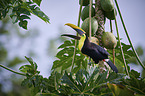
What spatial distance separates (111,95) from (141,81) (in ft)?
0.55

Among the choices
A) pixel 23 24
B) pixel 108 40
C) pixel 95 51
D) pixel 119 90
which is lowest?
pixel 119 90

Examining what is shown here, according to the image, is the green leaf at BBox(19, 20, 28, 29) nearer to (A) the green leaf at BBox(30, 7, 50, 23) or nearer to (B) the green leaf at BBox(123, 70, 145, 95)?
(A) the green leaf at BBox(30, 7, 50, 23)

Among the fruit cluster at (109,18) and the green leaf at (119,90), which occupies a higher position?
the fruit cluster at (109,18)

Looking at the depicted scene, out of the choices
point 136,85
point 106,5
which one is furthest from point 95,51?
point 106,5

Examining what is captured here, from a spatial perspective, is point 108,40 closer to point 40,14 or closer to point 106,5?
point 106,5

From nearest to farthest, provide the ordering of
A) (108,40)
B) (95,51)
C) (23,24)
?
(95,51)
(108,40)
(23,24)

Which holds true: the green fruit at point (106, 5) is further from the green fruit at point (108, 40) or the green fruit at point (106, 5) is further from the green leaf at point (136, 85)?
the green leaf at point (136, 85)

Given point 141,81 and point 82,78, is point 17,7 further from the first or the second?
point 141,81

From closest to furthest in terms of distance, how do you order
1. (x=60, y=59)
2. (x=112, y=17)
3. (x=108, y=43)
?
(x=108, y=43) → (x=112, y=17) → (x=60, y=59)

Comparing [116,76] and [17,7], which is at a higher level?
[17,7]

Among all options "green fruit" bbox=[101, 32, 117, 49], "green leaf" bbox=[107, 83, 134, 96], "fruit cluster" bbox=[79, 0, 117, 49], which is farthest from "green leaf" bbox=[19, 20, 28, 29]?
"green leaf" bbox=[107, 83, 134, 96]

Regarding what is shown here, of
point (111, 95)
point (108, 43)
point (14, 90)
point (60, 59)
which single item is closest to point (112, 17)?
point (108, 43)

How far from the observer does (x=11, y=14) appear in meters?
1.33

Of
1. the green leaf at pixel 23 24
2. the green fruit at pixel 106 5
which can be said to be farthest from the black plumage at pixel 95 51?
the green leaf at pixel 23 24
